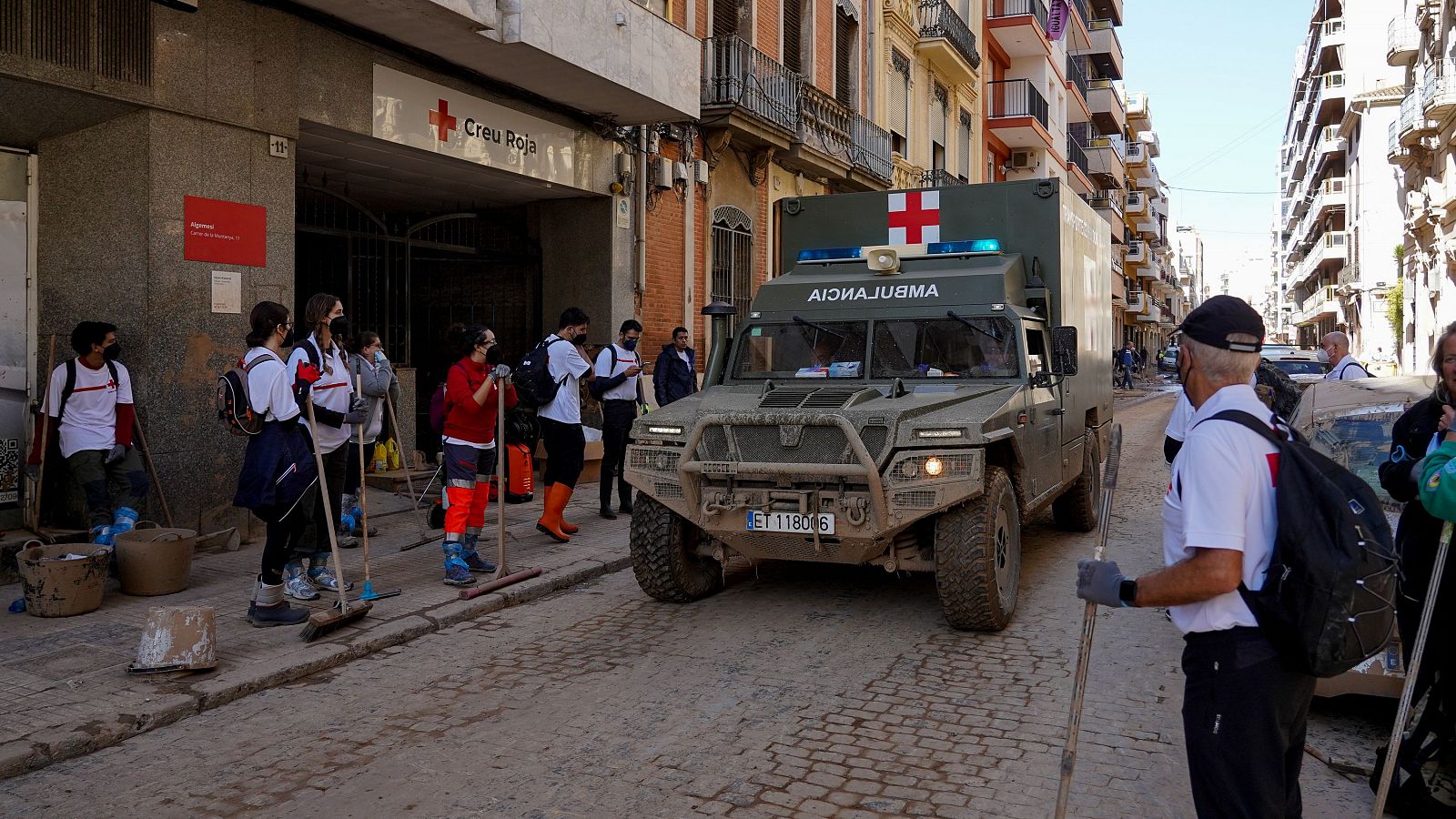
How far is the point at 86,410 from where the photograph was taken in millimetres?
7387

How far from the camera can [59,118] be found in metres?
7.79

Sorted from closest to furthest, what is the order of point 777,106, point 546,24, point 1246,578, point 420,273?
1. point 1246,578
2. point 546,24
3. point 420,273
4. point 777,106

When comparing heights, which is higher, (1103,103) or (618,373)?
(1103,103)

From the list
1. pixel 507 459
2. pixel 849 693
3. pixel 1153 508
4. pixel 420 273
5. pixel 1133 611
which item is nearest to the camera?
pixel 849 693

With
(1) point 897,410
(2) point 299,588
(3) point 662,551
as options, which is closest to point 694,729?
(3) point 662,551

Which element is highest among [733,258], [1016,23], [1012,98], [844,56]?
[1016,23]

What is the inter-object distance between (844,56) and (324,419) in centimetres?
1551

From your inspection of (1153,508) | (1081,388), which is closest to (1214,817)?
(1081,388)

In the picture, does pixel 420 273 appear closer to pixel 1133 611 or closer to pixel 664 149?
pixel 664 149

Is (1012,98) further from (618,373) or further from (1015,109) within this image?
(618,373)

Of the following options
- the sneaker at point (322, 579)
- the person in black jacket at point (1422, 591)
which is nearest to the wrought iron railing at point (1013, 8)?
the sneaker at point (322, 579)

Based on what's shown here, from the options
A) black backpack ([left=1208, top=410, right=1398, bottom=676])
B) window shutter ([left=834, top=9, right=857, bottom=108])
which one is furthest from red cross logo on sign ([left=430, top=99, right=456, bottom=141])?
window shutter ([left=834, top=9, right=857, bottom=108])

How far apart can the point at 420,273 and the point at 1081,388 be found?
8.48 meters

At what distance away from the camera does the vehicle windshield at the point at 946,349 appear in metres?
7.24
